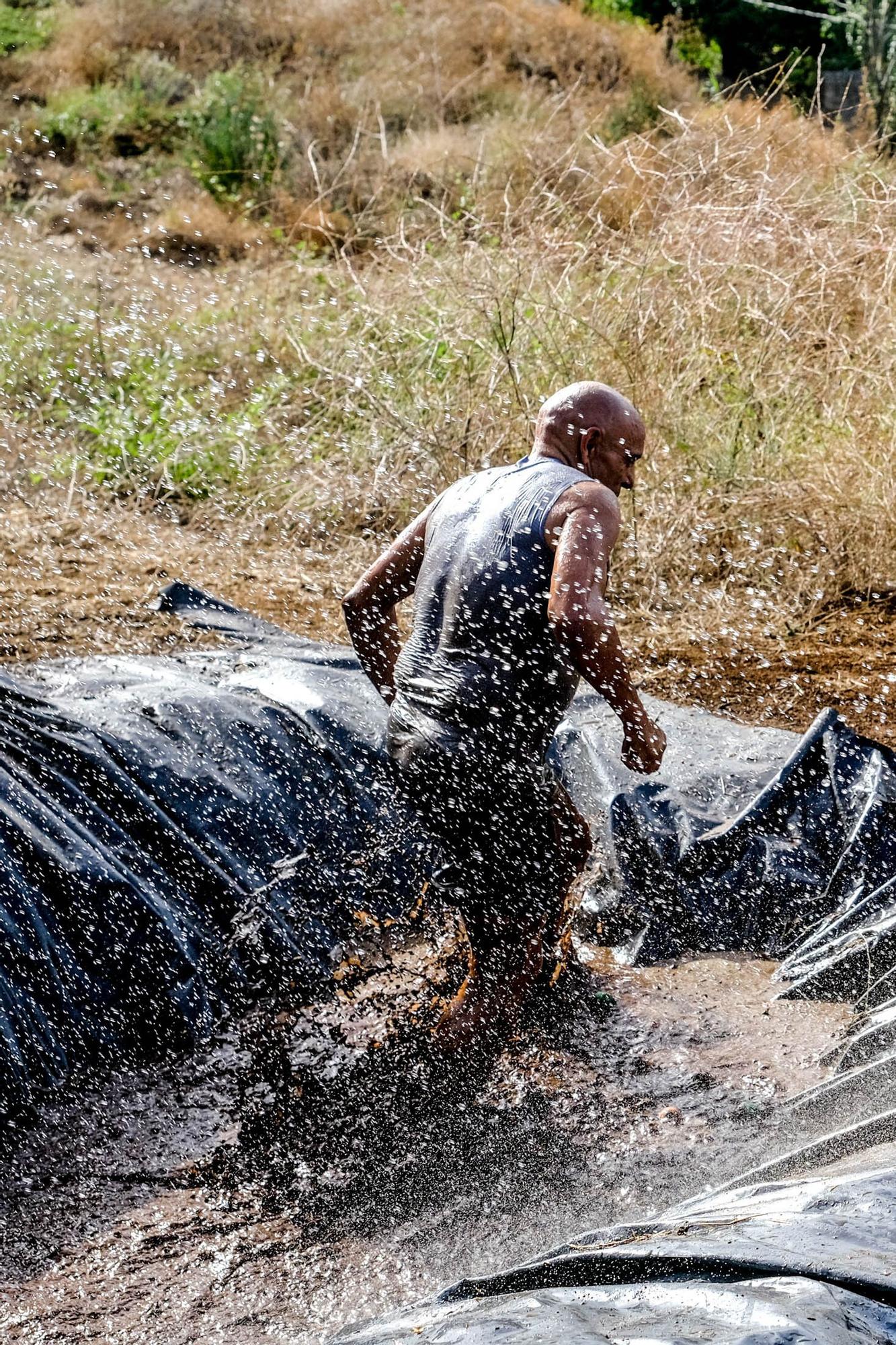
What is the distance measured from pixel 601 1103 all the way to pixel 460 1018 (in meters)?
0.40

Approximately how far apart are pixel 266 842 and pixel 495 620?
0.87 metres

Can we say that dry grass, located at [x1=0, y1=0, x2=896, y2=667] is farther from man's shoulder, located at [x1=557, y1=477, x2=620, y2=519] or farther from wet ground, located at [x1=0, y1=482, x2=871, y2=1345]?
man's shoulder, located at [x1=557, y1=477, x2=620, y2=519]

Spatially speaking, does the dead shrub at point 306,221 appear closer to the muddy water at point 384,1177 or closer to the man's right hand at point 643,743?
the man's right hand at point 643,743

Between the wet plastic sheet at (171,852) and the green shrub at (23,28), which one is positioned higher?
the green shrub at (23,28)

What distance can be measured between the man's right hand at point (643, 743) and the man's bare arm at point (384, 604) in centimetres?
66

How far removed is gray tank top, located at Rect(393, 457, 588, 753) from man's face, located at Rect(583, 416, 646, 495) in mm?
74

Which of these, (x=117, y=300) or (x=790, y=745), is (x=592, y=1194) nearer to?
(x=790, y=745)

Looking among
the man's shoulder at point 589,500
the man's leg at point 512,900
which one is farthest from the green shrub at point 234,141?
the man's leg at point 512,900

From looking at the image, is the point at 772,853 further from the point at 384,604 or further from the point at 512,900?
the point at 384,604

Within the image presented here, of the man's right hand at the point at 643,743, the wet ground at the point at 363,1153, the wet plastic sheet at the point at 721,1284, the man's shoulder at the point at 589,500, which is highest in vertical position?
the man's shoulder at the point at 589,500

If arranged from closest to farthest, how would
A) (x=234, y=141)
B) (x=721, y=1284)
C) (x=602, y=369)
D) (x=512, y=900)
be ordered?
(x=721, y=1284), (x=512, y=900), (x=602, y=369), (x=234, y=141)

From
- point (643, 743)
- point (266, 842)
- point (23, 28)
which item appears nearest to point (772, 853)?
point (643, 743)

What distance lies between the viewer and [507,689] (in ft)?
9.58

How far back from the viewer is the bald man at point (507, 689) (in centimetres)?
286
